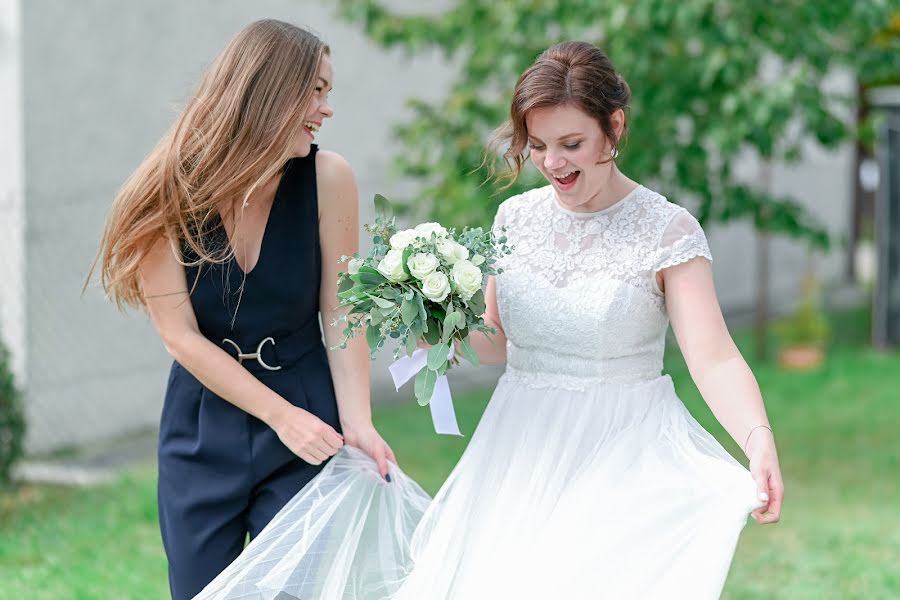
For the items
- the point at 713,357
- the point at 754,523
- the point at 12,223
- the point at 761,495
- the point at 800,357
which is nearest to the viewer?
the point at 761,495

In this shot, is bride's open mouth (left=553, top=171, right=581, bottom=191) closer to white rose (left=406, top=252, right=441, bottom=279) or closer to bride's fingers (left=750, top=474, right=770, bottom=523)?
white rose (left=406, top=252, right=441, bottom=279)

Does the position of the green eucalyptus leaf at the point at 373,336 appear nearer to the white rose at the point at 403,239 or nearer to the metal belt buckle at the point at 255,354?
the white rose at the point at 403,239

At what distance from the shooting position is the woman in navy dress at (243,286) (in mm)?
2971

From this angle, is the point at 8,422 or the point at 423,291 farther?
the point at 8,422

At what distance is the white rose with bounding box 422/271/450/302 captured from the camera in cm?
284

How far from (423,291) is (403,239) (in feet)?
0.49

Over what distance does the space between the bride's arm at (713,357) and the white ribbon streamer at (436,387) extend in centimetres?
61

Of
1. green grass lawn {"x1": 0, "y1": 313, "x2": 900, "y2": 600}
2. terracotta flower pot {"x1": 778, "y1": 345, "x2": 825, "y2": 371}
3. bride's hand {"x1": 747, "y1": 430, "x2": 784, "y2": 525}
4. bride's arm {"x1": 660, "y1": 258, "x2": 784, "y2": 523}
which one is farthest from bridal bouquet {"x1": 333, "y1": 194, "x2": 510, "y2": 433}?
terracotta flower pot {"x1": 778, "y1": 345, "x2": 825, "y2": 371}

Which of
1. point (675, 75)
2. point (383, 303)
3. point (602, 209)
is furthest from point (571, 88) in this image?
point (675, 75)

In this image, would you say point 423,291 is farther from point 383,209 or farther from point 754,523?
point 754,523

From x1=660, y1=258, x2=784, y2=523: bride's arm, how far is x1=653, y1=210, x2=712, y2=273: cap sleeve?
0.07 feet

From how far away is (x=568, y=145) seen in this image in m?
2.96

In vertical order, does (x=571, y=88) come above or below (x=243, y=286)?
above

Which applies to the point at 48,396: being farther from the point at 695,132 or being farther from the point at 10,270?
the point at 695,132
